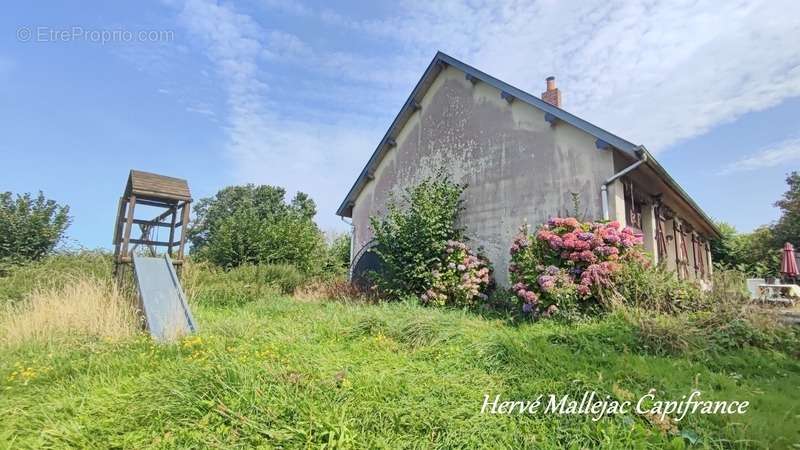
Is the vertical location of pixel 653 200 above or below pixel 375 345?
above

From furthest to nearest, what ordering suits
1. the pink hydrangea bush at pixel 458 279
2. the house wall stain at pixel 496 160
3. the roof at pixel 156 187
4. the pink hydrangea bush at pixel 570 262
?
the pink hydrangea bush at pixel 458 279 < the house wall stain at pixel 496 160 < the roof at pixel 156 187 < the pink hydrangea bush at pixel 570 262

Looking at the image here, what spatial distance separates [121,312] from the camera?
589 centimetres

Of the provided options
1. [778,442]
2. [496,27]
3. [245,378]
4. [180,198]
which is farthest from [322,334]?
[496,27]

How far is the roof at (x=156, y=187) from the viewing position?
8.09m

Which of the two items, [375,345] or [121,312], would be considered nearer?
[375,345]

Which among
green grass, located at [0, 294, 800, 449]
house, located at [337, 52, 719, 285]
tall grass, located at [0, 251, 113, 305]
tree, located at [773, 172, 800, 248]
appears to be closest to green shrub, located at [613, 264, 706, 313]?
green grass, located at [0, 294, 800, 449]

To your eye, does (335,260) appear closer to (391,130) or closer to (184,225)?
(391,130)

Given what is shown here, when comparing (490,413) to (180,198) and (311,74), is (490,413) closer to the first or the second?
(180,198)

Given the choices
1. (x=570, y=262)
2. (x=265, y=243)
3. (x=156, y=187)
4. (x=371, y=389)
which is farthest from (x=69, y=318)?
(x=265, y=243)

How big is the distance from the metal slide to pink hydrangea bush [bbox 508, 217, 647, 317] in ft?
17.5

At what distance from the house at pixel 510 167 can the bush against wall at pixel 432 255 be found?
534mm

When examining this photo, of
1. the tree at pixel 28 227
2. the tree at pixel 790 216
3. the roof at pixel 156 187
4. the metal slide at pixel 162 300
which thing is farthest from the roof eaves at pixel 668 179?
the tree at pixel 28 227

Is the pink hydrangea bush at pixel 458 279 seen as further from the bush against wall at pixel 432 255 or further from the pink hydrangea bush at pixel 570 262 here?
the pink hydrangea bush at pixel 570 262

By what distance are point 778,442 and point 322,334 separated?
4.56m
